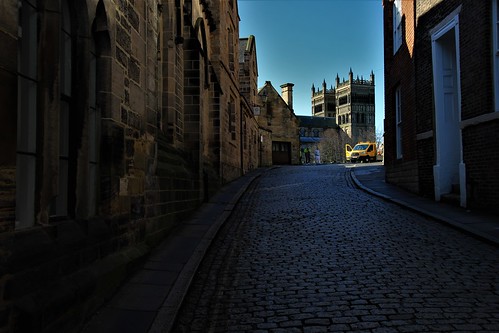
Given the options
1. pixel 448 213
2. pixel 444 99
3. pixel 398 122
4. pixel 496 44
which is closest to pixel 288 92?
pixel 398 122

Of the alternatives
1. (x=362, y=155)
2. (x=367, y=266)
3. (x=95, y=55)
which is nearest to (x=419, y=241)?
(x=367, y=266)

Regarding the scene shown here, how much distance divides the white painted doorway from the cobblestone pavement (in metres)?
2.61

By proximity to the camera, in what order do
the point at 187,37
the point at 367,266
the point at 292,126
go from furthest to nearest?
the point at 292,126
the point at 187,37
the point at 367,266

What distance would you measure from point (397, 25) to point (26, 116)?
47.3ft

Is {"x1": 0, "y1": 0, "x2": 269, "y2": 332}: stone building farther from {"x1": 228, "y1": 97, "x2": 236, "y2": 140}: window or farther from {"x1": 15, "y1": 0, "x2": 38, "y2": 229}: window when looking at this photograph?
{"x1": 228, "y1": 97, "x2": 236, "y2": 140}: window

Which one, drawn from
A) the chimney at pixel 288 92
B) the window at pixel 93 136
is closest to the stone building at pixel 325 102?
the chimney at pixel 288 92

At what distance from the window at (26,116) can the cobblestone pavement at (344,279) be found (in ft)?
5.82

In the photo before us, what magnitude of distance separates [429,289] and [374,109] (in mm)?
126359

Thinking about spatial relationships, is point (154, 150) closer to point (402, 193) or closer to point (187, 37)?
point (187, 37)

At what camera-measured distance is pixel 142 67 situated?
6.19 metres

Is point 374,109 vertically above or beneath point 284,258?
above

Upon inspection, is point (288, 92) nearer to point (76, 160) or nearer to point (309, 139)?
point (76, 160)

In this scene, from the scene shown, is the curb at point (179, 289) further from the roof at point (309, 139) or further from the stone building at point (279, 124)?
the roof at point (309, 139)

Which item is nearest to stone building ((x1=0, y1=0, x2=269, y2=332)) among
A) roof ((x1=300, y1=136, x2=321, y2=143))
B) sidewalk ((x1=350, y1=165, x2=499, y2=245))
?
sidewalk ((x1=350, y1=165, x2=499, y2=245))
